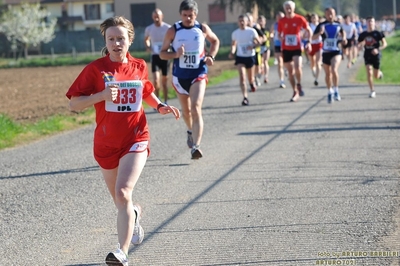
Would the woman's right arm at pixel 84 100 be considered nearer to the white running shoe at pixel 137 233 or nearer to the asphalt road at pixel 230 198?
the white running shoe at pixel 137 233

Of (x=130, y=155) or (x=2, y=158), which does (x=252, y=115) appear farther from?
(x=130, y=155)

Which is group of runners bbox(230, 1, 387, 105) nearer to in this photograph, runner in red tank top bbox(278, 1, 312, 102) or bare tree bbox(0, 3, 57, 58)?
runner in red tank top bbox(278, 1, 312, 102)

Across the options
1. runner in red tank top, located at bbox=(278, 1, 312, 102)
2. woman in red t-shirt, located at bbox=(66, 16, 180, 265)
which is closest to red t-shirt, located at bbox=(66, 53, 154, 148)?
woman in red t-shirt, located at bbox=(66, 16, 180, 265)

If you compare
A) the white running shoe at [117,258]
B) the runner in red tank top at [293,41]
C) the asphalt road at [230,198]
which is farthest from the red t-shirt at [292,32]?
the white running shoe at [117,258]

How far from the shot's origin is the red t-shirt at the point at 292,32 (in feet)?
63.9

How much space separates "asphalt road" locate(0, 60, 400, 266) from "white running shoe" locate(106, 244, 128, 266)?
52cm

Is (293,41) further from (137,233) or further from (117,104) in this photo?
(117,104)

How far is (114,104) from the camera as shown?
20.2ft

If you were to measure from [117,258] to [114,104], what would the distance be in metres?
1.18

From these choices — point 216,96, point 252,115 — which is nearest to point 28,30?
point 216,96

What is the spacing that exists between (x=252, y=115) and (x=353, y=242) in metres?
10.7

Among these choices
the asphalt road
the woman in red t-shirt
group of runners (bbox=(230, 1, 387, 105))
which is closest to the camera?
the woman in red t-shirt

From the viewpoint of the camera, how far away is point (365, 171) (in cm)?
995

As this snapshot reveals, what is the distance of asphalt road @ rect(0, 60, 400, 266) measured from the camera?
6.46 meters
